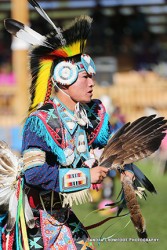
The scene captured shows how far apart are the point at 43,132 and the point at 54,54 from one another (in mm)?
532

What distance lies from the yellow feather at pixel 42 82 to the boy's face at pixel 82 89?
200mm

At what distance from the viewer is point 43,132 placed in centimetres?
431

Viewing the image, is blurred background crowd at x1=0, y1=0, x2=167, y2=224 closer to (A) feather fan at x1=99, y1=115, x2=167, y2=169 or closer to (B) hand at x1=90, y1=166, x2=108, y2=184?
(A) feather fan at x1=99, y1=115, x2=167, y2=169

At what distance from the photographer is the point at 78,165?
4484mm

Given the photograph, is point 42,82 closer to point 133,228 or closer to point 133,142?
point 133,142

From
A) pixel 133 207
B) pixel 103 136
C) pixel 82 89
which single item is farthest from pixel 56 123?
pixel 133 207

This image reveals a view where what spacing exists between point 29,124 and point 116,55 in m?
14.3

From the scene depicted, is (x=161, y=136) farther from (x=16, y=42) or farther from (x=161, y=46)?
(x=161, y=46)

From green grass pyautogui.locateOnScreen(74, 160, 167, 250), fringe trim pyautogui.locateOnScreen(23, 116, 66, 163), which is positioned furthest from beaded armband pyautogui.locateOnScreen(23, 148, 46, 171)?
green grass pyautogui.locateOnScreen(74, 160, 167, 250)

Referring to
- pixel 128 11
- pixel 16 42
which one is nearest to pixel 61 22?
pixel 128 11

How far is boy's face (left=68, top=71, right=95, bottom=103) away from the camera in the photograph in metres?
4.48

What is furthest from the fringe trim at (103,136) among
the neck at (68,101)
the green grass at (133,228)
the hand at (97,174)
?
the green grass at (133,228)

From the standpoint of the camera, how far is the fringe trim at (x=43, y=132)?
4309 mm

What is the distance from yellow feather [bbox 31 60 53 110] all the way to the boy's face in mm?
200
